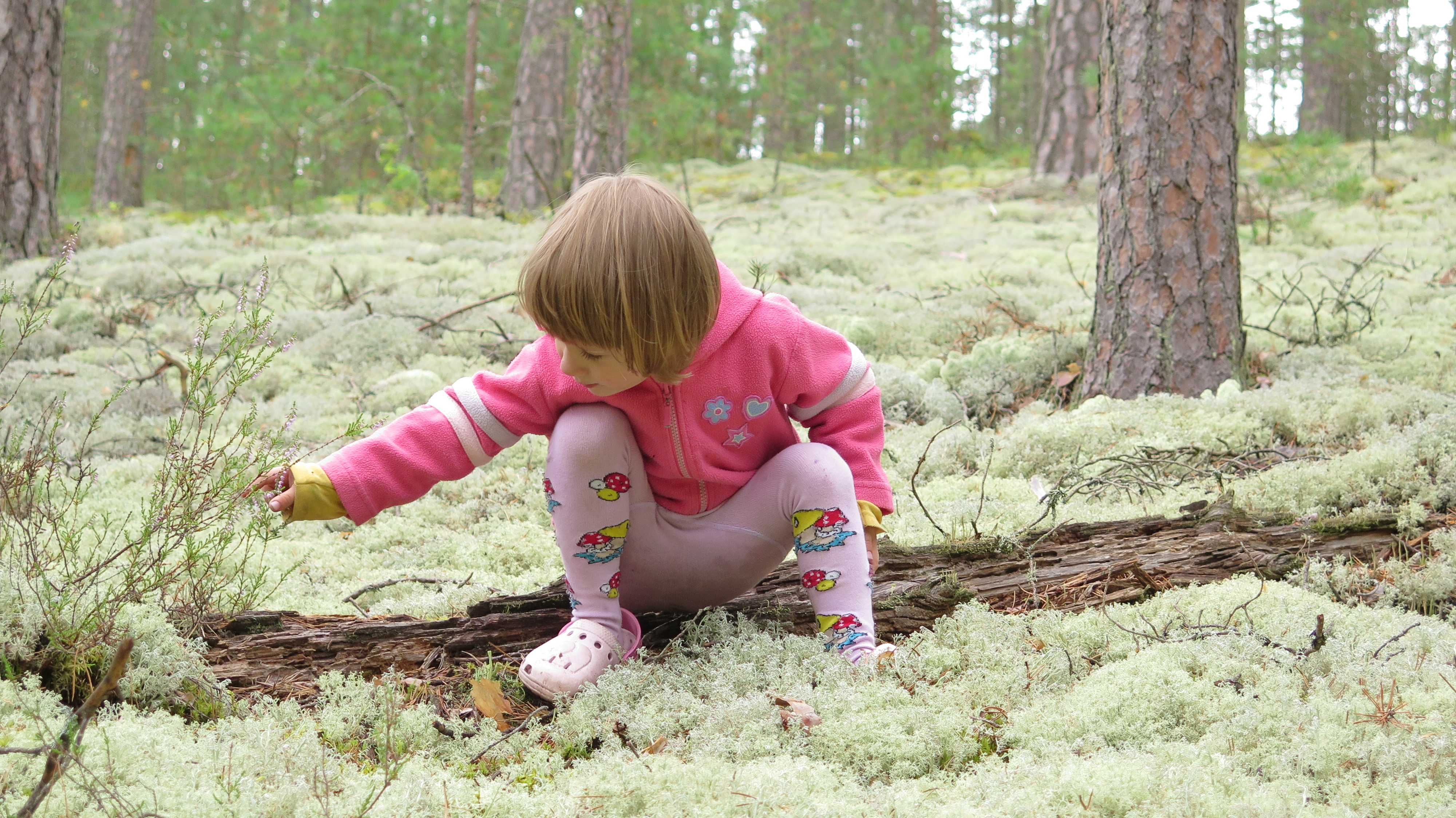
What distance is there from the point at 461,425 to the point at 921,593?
1184mm

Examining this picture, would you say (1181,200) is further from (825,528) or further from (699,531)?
(699,531)

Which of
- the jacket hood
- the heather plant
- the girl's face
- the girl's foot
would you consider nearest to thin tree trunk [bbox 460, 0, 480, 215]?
the heather plant

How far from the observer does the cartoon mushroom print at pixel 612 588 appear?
238 cm

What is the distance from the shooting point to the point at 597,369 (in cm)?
207

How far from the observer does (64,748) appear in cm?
139

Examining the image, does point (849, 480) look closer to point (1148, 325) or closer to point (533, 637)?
point (533, 637)

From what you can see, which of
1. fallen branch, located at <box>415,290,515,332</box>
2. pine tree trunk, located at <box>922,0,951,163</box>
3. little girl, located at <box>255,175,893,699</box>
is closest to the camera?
little girl, located at <box>255,175,893,699</box>

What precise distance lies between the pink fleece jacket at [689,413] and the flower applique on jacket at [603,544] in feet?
0.50

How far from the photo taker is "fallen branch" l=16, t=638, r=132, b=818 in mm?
1167

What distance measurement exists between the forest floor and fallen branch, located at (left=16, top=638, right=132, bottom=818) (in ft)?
0.23

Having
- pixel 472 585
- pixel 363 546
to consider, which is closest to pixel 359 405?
pixel 363 546

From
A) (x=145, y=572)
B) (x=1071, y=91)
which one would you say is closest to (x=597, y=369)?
(x=145, y=572)

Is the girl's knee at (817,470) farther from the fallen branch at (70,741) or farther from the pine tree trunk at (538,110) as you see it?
the pine tree trunk at (538,110)

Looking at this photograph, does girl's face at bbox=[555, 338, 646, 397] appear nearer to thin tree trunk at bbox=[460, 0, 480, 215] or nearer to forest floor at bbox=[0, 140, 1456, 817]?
forest floor at bbox=[0, 140, 1456, 817]
